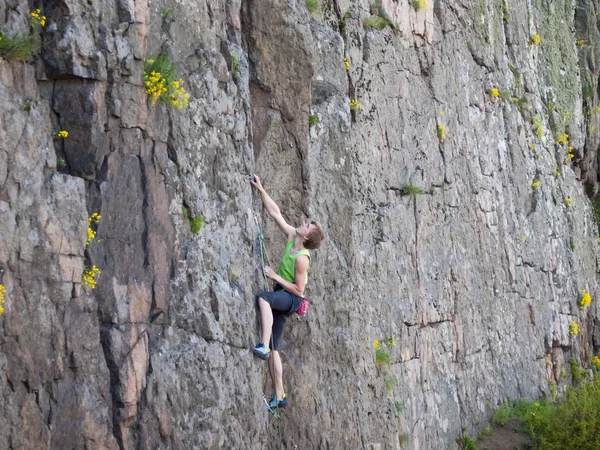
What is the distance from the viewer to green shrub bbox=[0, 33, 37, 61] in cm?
634

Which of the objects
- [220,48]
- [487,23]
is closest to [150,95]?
[220,48]

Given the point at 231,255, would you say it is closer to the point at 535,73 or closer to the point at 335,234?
the point at 335,234

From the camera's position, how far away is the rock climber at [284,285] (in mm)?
8773

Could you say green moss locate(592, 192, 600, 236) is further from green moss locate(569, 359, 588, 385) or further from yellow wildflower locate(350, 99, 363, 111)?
yellow wildflower locate(350, 99, 363, 111)

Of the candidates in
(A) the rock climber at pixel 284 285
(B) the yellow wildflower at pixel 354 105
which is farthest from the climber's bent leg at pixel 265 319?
(B) the yellow wildflower at pixel 354 105

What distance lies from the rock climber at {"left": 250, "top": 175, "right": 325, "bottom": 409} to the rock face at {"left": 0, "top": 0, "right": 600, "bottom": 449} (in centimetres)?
15

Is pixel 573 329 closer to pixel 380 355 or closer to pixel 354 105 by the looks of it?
pixel 380 355

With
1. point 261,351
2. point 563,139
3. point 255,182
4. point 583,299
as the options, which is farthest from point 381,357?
point 563,139

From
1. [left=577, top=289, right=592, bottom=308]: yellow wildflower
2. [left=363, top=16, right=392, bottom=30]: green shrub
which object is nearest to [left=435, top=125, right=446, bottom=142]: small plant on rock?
[left=363, top=16, right=392, bottom=30]: green shrub

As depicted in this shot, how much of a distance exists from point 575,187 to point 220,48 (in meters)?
14.7

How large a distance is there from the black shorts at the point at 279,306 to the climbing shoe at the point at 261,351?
303 millimetres

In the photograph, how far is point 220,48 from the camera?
28.4 feet

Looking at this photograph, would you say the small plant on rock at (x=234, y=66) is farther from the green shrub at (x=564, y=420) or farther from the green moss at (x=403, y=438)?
the green shrub at (x=564, y=420)

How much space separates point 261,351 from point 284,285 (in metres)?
0.72
